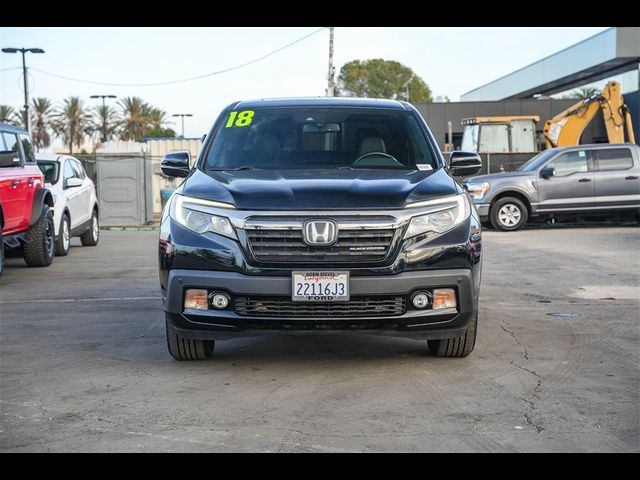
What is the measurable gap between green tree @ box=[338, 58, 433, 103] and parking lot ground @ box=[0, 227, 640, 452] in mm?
100040

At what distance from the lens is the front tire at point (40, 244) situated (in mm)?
13336

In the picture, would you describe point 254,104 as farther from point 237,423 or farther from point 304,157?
point 237,423

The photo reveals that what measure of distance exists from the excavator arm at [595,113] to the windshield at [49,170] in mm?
17075

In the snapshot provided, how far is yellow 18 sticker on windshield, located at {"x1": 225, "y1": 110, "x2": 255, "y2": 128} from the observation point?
743 cm

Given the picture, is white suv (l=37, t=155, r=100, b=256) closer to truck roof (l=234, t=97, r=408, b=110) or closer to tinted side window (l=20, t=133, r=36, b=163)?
tinted side window (l=20, t=133, r=36, b=163)

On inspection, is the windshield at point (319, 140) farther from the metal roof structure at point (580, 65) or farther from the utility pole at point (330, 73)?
the utility pole at point (330, 73)

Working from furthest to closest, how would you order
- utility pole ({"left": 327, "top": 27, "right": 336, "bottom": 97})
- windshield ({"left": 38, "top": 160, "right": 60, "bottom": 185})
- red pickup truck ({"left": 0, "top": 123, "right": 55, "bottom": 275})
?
1. utility pole ({"left": 327, "top": 27, "right": 336, "bottom": 97})
2. windshield ({"left": 38, "top": 160, "right": 60, "bottom": 185})
3. red pickup truck ({"left": 0, "top": 123, "right": 55, "bottom": 275})

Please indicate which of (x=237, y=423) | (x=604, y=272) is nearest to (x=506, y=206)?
(x=604, y=272)

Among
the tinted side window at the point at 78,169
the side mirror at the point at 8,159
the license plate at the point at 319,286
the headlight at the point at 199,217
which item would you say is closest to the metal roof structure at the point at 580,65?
the tinted side window at the point at 78,169

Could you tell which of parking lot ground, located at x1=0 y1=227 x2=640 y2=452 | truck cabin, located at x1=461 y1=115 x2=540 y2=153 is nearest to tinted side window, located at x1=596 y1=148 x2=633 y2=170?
truck cabin, located at x1=461 y1=115 x2=540 y2=153

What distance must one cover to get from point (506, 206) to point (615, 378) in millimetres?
14882

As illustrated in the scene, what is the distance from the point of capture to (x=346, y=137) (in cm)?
734

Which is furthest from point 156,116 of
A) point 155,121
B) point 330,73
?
point 330,73
